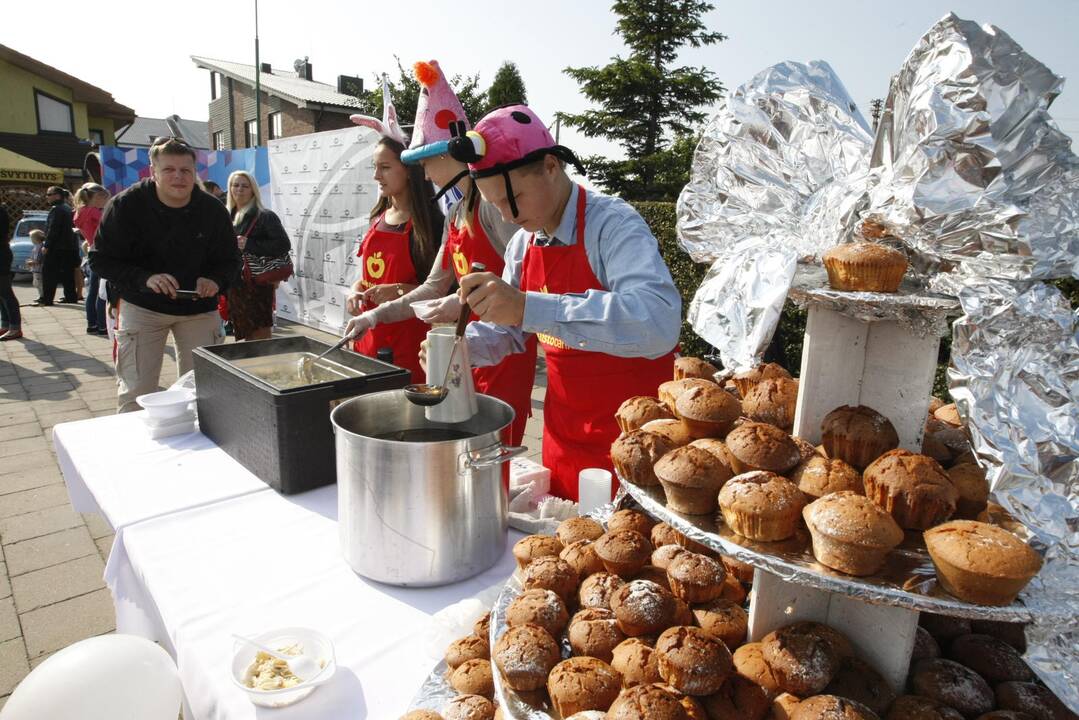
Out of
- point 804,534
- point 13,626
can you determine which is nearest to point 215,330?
point 13,626

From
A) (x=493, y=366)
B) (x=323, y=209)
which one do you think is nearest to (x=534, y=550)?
(x=493, y=366)

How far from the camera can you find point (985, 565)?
0.76 meters

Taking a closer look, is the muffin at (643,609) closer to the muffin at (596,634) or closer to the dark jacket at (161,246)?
the muffin at (596,634)

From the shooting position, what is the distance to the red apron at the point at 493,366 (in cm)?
265

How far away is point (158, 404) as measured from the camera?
243cm

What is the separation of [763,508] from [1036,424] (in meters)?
0.36

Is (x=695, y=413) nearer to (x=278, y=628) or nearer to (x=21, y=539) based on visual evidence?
(x=278, y=628)

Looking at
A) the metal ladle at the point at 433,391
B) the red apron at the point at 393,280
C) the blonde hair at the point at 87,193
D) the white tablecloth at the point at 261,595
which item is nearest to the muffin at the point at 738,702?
the white tablecloth at the point at 261,595

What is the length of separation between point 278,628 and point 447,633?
35cm

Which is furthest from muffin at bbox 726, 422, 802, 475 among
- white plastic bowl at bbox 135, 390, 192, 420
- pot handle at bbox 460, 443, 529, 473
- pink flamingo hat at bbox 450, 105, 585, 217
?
white plastic bowl at bbox 135, 390, 192, 420

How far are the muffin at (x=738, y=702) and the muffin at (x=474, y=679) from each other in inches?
14.9

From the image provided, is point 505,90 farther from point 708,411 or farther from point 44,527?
point 708,411

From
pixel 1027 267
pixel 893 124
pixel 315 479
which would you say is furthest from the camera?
pixel 315 479

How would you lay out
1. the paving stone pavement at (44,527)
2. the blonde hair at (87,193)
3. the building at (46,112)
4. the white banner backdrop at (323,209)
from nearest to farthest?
the paving stone pavement at (44,527) → the white banner backdrop at (323,209) → the blonde hair at (87,193) → the building at (46,112)
